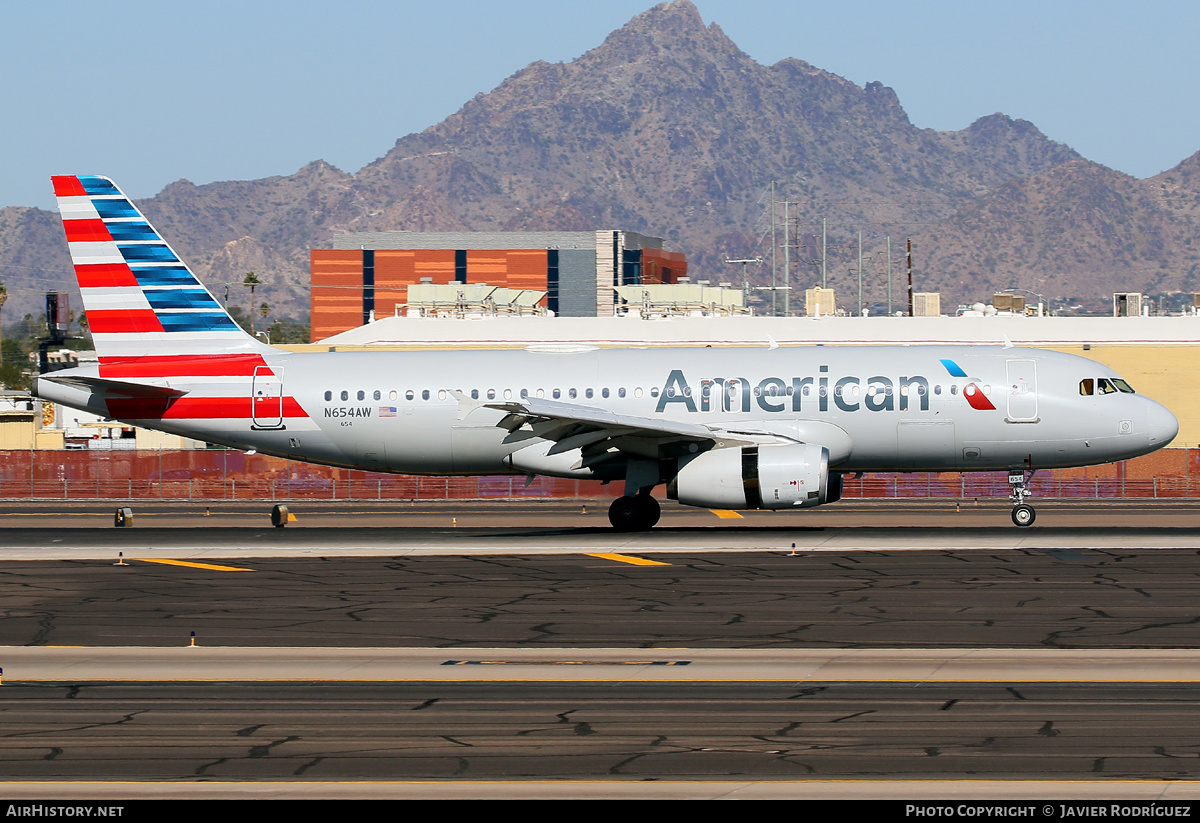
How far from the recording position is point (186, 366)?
3753 cm

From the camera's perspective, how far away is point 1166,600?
2283 cm

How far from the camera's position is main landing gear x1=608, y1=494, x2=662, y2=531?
36.0 meters

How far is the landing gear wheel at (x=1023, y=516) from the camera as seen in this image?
117 ft

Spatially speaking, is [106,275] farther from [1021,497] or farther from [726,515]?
[1021,497]

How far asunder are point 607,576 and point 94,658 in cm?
1069

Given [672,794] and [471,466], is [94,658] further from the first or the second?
[471,466]

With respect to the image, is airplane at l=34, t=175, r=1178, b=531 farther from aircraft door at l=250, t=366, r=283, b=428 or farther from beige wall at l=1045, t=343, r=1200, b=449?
beige wall at l=1045, t=343, r=1200, b=449

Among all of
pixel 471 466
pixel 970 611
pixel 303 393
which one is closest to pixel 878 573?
pixel 970 611

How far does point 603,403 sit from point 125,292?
1378 centimetres

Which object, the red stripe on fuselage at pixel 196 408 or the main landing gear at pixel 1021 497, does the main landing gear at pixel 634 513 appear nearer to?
the red stripe on fuselage at pixel 196 408

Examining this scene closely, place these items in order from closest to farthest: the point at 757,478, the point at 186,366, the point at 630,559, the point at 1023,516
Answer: the point at 630,559 < the point at 757,478 < the point at 1023,516 < the point at 186,366

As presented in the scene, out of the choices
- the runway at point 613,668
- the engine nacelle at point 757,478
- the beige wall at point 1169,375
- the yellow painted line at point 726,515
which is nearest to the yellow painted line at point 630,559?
the runway at point 613,668

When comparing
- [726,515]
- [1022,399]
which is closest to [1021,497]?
[1022,399]

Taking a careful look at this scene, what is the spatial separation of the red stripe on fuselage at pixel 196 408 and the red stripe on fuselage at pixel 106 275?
11.3 ft
